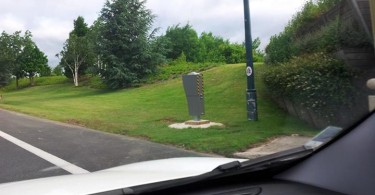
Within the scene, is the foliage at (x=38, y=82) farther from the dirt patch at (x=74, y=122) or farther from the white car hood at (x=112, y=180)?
the white car hood at (x=112, y=180)

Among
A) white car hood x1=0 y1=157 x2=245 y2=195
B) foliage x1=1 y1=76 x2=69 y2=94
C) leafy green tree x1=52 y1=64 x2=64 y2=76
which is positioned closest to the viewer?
white car hood x1=0 y1=157 x2=245 y2=195

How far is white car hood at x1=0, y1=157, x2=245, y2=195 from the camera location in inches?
106

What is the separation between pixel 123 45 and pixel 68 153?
3202 cm

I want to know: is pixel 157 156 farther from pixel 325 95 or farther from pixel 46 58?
pixel 46 58

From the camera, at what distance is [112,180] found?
9.79ft

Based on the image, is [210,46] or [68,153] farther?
[210,46]

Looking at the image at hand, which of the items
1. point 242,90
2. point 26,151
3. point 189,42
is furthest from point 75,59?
point 26,151

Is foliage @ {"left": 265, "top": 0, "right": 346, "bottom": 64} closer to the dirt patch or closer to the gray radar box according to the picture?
the gray radar box

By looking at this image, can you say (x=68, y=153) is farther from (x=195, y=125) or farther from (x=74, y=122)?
(x=74, y=122)

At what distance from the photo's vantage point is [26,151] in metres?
10.5

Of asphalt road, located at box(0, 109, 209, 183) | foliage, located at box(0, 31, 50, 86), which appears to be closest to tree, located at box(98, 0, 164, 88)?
foliage, located at box(0, 31, 50, 86)

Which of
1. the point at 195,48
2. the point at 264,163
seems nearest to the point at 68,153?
the point at 264,163

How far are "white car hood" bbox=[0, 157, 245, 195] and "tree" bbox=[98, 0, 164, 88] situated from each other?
37453 mm

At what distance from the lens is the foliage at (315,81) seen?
959 centimetres
